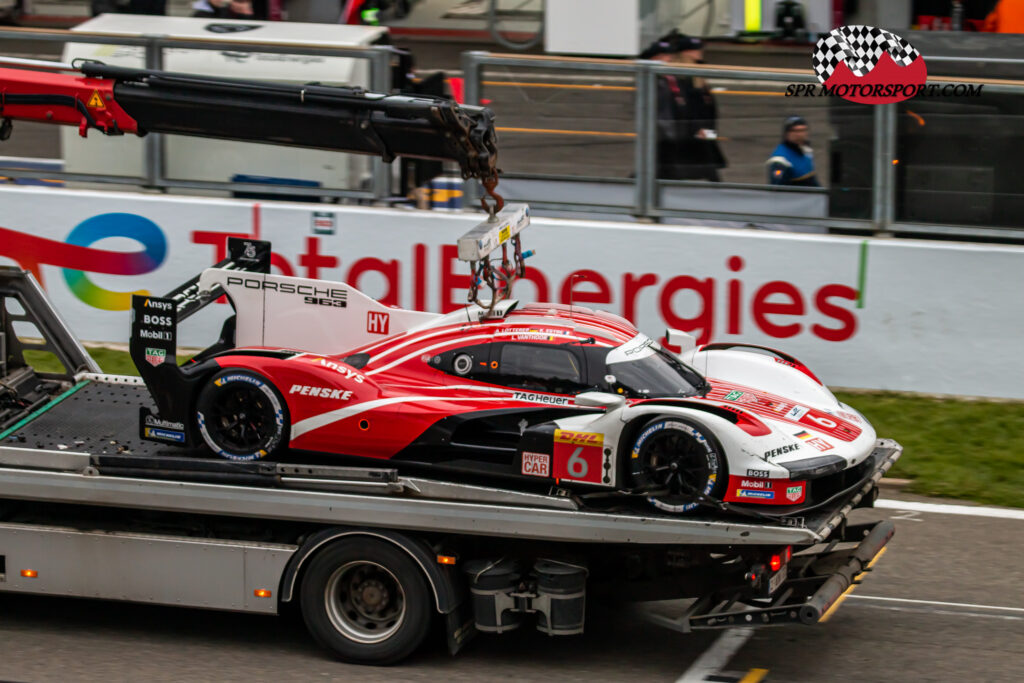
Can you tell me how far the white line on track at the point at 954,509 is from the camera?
10.1m

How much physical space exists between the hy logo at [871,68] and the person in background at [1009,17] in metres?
5.01

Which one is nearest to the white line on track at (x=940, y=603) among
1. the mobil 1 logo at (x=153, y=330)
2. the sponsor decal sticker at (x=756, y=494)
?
the sponsor decal sticker at (x=756, y=494)

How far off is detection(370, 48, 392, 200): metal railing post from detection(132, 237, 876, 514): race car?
4.59 m

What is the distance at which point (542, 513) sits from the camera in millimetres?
7227

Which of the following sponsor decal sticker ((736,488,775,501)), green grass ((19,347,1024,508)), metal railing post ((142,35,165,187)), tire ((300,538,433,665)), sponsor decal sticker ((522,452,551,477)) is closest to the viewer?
sponsor decal sticker ((736,488,775,501))

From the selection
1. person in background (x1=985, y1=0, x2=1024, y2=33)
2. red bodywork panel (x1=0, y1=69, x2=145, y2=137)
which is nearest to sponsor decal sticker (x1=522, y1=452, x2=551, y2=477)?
red bodywork panel (x1=0, y1=69, x2=145, y2=137)

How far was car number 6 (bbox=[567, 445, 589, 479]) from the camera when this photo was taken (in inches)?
293

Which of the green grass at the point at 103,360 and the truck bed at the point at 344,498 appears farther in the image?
the green grass at the point at 103,360

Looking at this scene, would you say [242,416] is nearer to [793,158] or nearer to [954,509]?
[954,509]

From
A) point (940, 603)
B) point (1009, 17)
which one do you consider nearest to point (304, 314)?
point (940, 603)

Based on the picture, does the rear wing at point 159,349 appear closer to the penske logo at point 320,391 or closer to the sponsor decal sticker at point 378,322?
the penske logo at point 320,391

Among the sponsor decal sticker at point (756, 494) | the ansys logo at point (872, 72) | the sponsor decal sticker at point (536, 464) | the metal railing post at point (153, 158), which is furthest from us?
the metal railing post at point (153, 158)

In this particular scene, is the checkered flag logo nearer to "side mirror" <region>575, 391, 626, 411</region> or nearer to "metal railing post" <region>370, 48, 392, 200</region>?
"metal railing post" <region>370, 48, 392, 200</region>

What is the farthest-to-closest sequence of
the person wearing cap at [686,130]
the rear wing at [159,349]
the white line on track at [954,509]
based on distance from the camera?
the person wearing cap at [686,130], the white line on track at [954,509], the rear wing at [159,349]
